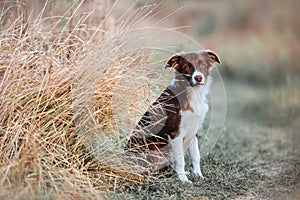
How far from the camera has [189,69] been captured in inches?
187

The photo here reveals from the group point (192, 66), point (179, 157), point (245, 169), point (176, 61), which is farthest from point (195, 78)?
point (245, 169)

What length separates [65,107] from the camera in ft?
15.5

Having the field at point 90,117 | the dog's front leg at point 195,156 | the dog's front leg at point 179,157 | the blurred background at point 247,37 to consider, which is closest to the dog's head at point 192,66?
the field at point 90,117

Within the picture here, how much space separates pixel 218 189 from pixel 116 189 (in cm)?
82

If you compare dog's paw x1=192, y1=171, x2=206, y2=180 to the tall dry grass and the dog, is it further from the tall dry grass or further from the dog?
the tall dry grass

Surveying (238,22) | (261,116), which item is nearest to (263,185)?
(261,116)

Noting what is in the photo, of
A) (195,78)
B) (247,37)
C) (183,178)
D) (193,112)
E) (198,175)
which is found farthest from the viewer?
(247,37)

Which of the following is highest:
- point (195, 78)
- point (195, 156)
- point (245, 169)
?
point (195, 78)

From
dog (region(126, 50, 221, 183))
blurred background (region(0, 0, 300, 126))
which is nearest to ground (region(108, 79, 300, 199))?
dog (region(126, 50, 221, 183))

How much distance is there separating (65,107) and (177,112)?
2.83 ft

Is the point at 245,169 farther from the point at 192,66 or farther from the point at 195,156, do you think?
the point at 192,66

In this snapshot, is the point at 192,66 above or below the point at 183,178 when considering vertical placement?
above

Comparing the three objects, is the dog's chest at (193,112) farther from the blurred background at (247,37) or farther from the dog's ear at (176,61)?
the blurred background at (247,37)

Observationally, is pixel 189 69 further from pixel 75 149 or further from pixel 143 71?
pixel 75 149
